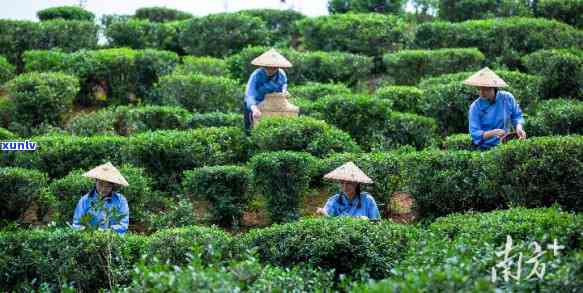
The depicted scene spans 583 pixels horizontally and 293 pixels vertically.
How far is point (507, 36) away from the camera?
67.6 feet

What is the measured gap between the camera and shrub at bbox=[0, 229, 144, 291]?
10602mm

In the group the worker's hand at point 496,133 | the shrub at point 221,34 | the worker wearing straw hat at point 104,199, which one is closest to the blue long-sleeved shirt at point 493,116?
the worker's hand at point 496,133

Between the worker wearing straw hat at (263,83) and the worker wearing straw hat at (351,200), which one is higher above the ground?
the worker wearing straw hat at (263,83)

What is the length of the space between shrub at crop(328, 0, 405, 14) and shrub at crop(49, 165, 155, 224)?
39.3 feet

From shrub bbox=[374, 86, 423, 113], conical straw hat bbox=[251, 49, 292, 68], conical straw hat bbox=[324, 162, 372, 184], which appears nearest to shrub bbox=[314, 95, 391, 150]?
shrub bbox=[374, 86, 423, 113]

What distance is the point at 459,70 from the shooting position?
19.5 meters

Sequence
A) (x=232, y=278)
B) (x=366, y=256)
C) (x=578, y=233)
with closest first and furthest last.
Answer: (x=232, y=278)
(x=578, y=233)
(x=366, y=256)

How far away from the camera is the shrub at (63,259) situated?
10.6 metres

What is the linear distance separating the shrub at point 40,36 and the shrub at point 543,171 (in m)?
12.2

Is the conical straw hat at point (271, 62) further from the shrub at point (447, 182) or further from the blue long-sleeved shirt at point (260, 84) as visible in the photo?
the shrub at point (447, 182)

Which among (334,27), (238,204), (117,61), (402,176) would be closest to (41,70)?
(117,61)

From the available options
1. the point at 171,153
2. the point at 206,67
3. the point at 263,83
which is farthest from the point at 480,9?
the point at 171,153

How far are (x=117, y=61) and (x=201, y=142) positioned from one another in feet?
18.4

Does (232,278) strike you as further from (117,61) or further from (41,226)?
(117,61)
